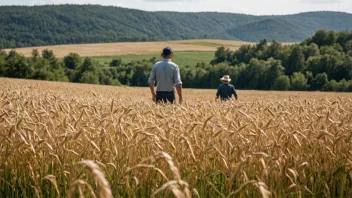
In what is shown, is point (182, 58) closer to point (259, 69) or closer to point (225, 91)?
point (259, 69)

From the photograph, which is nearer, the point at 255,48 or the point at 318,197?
the point at 318,197

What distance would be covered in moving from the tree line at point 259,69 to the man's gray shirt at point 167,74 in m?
53.7

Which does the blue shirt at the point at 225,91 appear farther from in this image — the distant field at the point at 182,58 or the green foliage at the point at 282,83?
Result: the distant field at the point at 182,58

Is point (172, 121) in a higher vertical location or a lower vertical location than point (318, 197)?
higher

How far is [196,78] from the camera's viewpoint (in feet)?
257

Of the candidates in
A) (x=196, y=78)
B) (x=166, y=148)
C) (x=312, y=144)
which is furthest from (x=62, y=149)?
(x=196, y=78)

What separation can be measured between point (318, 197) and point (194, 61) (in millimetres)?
111155

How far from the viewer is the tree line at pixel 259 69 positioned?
211ft

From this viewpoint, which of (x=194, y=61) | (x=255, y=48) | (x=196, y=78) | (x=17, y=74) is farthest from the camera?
(x=194, y=61)

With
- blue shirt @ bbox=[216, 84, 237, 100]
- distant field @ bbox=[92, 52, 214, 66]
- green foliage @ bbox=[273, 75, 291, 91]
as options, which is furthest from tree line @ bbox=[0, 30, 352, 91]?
blue shirt @ bbox=[216, 84, 237, 100]

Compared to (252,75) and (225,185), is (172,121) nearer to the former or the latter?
(225,185)

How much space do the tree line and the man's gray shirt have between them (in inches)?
2115

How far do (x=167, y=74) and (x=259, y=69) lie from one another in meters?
62.1

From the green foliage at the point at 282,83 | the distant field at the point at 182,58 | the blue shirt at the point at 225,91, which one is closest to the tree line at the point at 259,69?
the green foliage at the point at 282,83
